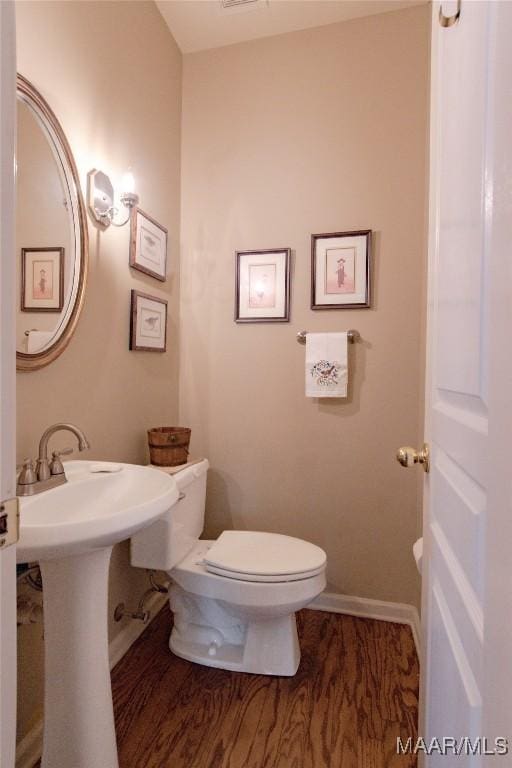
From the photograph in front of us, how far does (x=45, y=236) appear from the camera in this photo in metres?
1.19

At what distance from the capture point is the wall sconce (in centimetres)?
137

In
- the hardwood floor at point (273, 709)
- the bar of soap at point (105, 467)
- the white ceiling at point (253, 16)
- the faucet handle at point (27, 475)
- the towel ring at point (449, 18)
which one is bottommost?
the hardwood floor at point (273, 709)

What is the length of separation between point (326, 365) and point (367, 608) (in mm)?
1197

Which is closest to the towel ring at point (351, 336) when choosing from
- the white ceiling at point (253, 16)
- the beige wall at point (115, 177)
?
the beige wall at point (115, 177)

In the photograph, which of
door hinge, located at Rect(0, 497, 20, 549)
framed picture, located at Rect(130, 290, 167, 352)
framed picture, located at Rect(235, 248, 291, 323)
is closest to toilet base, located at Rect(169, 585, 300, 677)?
framed picture, located at Rect(130, 290, 167, 352)

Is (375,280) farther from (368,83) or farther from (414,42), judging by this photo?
(414,42)

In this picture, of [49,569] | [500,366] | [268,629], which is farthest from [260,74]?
[268,629]

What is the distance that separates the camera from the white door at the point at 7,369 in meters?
0.46

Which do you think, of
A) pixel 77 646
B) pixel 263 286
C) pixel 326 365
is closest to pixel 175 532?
pixel 77 646

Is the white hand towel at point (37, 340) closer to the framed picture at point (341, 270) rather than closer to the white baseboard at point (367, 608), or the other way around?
the framed picture at point (341, 270)

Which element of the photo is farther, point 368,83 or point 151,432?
point 368,83

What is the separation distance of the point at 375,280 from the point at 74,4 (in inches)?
59.8

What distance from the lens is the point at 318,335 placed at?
1873mm

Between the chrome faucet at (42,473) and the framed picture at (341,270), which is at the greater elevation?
the framed picture at (341,270)
